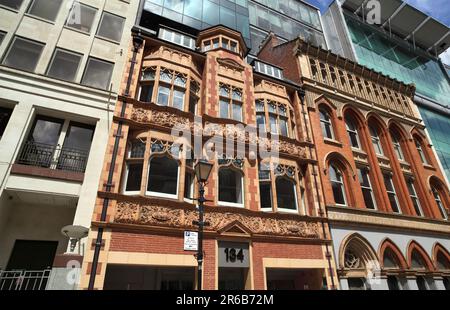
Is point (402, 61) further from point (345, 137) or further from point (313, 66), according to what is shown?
point (345, 137)

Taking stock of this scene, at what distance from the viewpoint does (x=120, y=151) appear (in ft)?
34.3

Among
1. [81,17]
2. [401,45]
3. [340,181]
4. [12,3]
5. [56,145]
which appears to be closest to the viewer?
[56,145]

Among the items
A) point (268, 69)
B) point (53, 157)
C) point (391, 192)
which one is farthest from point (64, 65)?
point (391, 192)

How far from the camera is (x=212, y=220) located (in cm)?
1079

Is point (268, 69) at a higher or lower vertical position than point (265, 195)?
higher

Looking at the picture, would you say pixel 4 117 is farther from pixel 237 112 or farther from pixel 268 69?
pixel 268 69

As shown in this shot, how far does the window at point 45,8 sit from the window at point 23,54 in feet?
6.59

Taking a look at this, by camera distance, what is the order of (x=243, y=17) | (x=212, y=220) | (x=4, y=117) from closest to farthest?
(x=4, y=117)
(x=212, y=220)
(x=243, y=17)

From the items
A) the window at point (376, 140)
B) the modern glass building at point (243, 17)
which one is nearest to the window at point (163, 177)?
the modern glass building at point (243, 17)

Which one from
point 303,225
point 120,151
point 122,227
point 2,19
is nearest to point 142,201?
point 122,227

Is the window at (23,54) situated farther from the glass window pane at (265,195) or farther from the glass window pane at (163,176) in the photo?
the glass window pane at (265,195)

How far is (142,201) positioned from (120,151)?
2376 millimetres

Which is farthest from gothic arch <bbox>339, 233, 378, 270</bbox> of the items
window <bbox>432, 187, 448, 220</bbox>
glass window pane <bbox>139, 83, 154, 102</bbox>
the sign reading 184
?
glass window pane <bbox>139, 83, 154, 102</bbox>

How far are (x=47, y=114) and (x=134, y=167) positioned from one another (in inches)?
179
